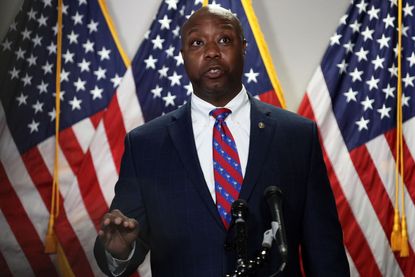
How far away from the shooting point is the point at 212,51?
5.39 feet

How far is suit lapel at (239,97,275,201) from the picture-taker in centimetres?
152

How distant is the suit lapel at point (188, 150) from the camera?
1.53m

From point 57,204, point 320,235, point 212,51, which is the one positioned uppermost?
point 212,51

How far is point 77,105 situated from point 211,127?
152cm

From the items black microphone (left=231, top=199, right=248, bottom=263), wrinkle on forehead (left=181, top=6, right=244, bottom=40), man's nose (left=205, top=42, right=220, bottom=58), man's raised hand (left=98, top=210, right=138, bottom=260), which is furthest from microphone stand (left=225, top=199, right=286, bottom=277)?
wrinkle on forehead (left=181, top=6, right=244, bottom=40)

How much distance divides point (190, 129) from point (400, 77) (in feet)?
5.14

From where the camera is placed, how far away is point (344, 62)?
294 cm

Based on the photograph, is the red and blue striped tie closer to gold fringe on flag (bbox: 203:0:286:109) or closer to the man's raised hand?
the man's raised hand

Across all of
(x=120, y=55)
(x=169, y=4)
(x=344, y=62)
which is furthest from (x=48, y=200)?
(x=344, y=62)

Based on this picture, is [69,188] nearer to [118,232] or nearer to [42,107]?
[42,107]

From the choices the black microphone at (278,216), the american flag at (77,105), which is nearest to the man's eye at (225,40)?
the black microphone at (278,216)

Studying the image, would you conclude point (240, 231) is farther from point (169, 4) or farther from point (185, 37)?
point (169, 4)

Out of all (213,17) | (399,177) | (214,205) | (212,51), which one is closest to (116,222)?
(214,205)

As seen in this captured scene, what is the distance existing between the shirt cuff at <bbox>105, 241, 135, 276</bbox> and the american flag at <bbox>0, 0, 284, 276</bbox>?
1.50m
